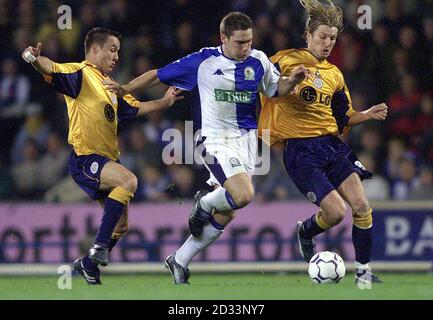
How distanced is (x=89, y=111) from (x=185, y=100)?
3.54 metres

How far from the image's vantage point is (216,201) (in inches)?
324

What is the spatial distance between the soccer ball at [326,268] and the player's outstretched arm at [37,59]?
2475 millimetres

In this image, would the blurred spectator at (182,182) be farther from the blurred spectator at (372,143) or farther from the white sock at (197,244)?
the white sock at (197,244)

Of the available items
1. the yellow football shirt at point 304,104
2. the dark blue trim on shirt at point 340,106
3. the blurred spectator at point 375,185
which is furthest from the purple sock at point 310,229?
the blurred spectator at point 375,185

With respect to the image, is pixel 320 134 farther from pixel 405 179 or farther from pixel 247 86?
pixel 405 179

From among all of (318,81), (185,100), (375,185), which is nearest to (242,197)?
(318,81)

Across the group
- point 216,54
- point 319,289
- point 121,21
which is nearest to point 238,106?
point 216,54

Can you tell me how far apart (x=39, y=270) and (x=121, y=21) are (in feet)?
10.9

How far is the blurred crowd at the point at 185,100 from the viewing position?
38.0 ft

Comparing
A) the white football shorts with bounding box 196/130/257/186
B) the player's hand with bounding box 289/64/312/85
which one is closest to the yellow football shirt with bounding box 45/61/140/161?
the white football shorts with bounding box 196/130/257/186

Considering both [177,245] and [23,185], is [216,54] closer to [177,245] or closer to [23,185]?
[177,245]

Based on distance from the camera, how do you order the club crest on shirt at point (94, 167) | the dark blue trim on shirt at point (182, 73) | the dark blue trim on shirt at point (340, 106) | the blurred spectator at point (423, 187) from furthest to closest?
the blurred spectator at point (423, 187), the dark blue trim on shirt at point (340, 106), the club crest on shirt at point (94, 167), the dark blue trim on shirt at point (182, 73)

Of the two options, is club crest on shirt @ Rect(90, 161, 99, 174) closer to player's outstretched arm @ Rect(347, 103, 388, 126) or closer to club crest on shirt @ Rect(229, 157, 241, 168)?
club crest on shirt @ Rect(229, 157, 241, 168)

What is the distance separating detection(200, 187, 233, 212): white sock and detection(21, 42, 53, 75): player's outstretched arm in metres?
1.53
